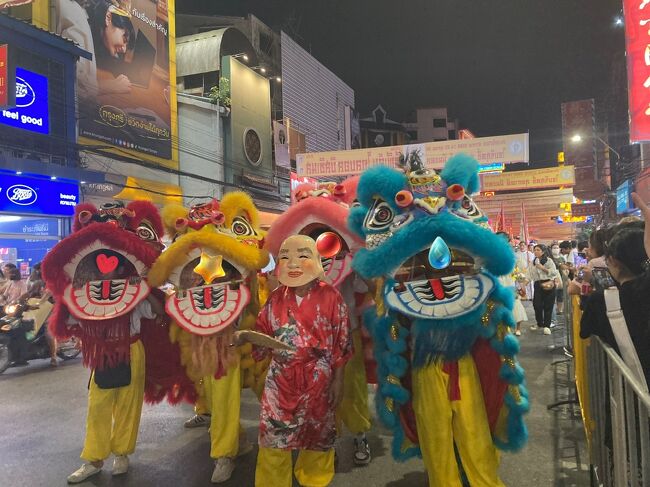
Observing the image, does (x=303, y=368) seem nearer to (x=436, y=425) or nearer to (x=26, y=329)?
(x=436, y=425)

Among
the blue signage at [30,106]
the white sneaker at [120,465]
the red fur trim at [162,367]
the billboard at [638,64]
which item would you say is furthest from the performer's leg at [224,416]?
the blue signage at [30,106]

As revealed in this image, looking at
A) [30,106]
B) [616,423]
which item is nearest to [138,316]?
[616,423]

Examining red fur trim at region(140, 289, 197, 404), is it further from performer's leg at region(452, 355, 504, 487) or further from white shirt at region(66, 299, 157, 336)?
performer's leg at region(452, 355, 504, 487)

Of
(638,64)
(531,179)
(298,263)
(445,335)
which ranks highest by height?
(638,64)

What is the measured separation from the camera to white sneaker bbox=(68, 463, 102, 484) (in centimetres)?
307

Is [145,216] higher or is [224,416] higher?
[145,216]

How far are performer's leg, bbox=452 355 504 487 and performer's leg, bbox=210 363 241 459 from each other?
4.65 feet

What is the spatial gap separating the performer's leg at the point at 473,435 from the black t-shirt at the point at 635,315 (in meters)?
0.66

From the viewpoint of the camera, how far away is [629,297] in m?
2.14

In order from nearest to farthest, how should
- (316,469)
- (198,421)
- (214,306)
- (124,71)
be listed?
(316,469) → (214,306) → (198,421) → (124,71)

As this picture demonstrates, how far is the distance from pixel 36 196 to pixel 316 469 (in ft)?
29.5

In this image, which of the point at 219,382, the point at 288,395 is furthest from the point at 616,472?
the point at 219,382

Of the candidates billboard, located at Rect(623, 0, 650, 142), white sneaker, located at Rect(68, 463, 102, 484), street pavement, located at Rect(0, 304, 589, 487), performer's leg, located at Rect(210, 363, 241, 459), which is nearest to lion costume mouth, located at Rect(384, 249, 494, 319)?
performer's leg, located at Rect(210, 363, 241, 459)

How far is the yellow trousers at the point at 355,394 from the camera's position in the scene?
3266mm
